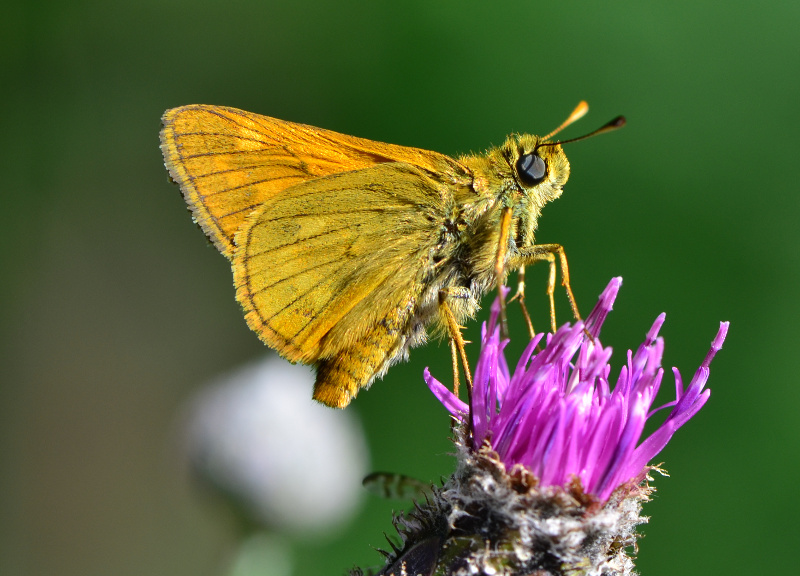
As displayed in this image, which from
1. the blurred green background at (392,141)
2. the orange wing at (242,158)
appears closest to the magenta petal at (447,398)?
the orange wing at (242,158)

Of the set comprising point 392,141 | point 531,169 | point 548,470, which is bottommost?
point 548,470

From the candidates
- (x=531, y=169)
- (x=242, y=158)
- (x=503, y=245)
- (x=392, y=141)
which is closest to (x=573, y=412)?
(x=503, y=245)

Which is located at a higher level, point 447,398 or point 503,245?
point 503,245

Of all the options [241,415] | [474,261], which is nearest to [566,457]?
[474,261]

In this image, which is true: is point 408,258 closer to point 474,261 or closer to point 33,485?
point 474,261

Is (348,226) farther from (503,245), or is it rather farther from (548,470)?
(548,470)

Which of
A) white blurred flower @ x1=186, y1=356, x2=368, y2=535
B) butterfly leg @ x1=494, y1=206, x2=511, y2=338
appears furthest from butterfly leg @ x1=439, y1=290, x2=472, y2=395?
white blurred flower @ x1=186, y1=356, x2=368, y2=535
